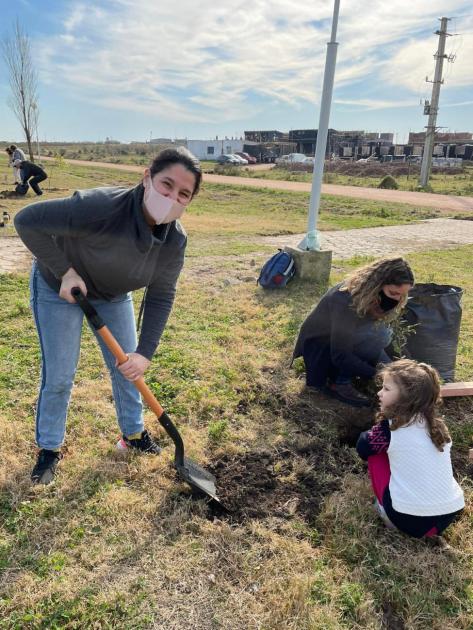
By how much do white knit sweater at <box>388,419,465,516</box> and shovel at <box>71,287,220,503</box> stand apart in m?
0.91

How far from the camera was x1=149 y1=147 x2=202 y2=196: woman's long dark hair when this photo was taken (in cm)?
203

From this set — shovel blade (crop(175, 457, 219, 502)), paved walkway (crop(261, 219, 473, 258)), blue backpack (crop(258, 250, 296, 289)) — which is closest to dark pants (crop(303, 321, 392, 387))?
shovel blade (crop(175, 457, 219, 502))

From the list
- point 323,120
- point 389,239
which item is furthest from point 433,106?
point 323,120

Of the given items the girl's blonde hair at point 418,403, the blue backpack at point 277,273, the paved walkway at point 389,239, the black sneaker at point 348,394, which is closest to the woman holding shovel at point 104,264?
the girl's blonde hair at point 418,403

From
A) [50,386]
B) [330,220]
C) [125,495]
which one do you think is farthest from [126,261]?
[330,220]

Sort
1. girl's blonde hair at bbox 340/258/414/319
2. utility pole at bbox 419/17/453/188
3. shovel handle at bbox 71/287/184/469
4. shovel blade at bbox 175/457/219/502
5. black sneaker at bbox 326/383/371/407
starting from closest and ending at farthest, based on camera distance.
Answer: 1. shovel handle at bbox 71/287/184/469
2. shovel blade at bbox 175/457/219/502
3. girl's blonde hair at bbox 340/258/414/319
4. black sneaker at bbox 326/383/371/407
5. utility pole at bbox 419/17/453/188

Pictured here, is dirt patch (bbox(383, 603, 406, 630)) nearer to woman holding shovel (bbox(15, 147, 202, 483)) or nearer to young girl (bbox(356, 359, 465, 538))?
young girl (bbox(356, 359, 465, 538))

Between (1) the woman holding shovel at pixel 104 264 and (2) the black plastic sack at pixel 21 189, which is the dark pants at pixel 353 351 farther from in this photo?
(2) the black plastic sack at pixel 21 189

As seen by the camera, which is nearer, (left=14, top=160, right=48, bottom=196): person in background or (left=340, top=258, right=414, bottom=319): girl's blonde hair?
(left=340, top=258, right=414, bottom=319): girl's blonde hair

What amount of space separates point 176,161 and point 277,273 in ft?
14.0

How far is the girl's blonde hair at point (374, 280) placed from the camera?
3.13 m

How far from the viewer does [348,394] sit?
362cm

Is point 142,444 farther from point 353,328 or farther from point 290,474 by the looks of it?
point 353,328

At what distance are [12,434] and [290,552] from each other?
1808 millimetres
